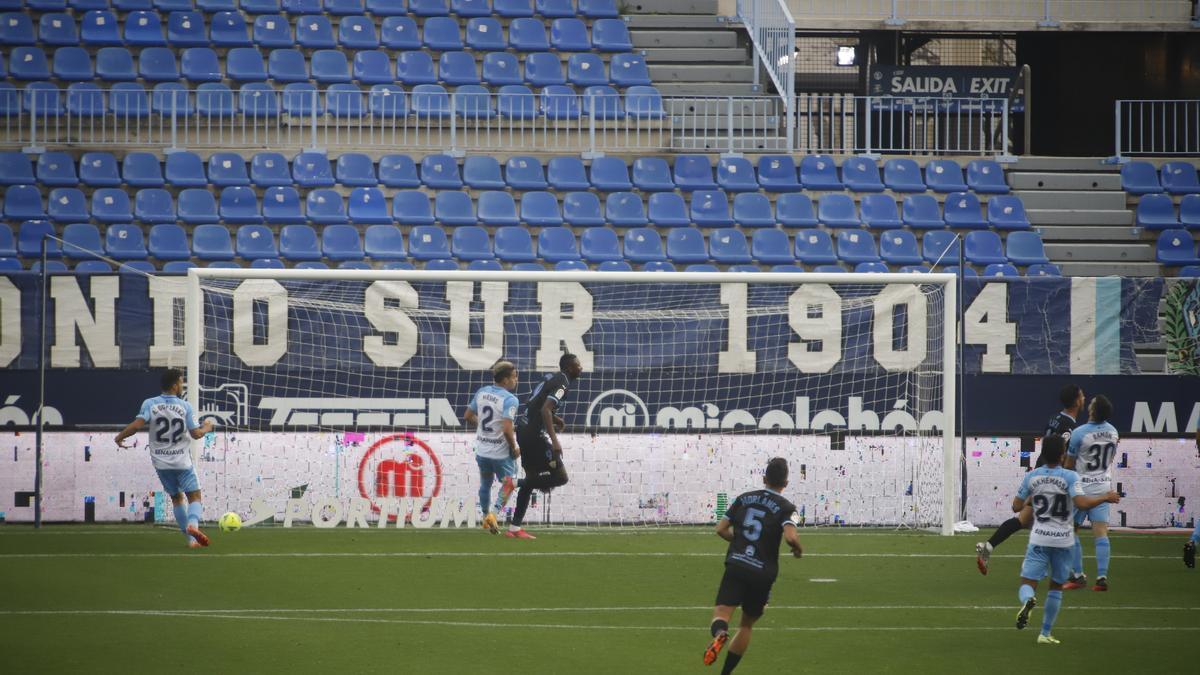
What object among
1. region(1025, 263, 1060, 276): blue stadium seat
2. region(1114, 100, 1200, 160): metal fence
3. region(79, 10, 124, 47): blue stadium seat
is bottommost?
region(1025, 263, 1060, 276): blue stadium seat

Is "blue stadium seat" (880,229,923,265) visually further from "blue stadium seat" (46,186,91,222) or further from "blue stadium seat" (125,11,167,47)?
"blue stadium seat" (125,11,167,47)

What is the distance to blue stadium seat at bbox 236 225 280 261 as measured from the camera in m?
19.5

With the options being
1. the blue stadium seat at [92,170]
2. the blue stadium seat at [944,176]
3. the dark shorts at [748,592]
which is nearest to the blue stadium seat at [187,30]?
the blue stadium seat at [92,170]

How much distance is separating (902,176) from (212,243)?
1042 cm

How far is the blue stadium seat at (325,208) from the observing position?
20.3 meters

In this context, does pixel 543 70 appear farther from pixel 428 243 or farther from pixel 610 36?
pixel 428 243

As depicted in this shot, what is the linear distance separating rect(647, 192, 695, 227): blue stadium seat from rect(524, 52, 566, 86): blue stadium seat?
3141 millimetres

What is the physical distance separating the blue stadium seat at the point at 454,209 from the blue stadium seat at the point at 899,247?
17.7ft

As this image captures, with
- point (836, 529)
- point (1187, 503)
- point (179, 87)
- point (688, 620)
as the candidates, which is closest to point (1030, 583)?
point (688, 620)

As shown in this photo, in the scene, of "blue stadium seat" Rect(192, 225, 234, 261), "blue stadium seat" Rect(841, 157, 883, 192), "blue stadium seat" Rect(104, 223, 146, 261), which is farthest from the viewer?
"blue stadium seat" Rect(841, 157, 883, 192)

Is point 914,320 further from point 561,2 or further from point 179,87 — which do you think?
point 179,87

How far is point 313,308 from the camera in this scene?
667 inches

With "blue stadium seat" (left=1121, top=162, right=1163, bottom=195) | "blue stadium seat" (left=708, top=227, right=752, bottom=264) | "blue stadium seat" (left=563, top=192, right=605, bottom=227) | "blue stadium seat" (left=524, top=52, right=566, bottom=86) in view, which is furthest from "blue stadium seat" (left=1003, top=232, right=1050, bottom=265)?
"blue stadium seat" (left=524, top=52, right=566, bottom=86)

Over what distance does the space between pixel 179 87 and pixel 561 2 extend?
6.59 meters
